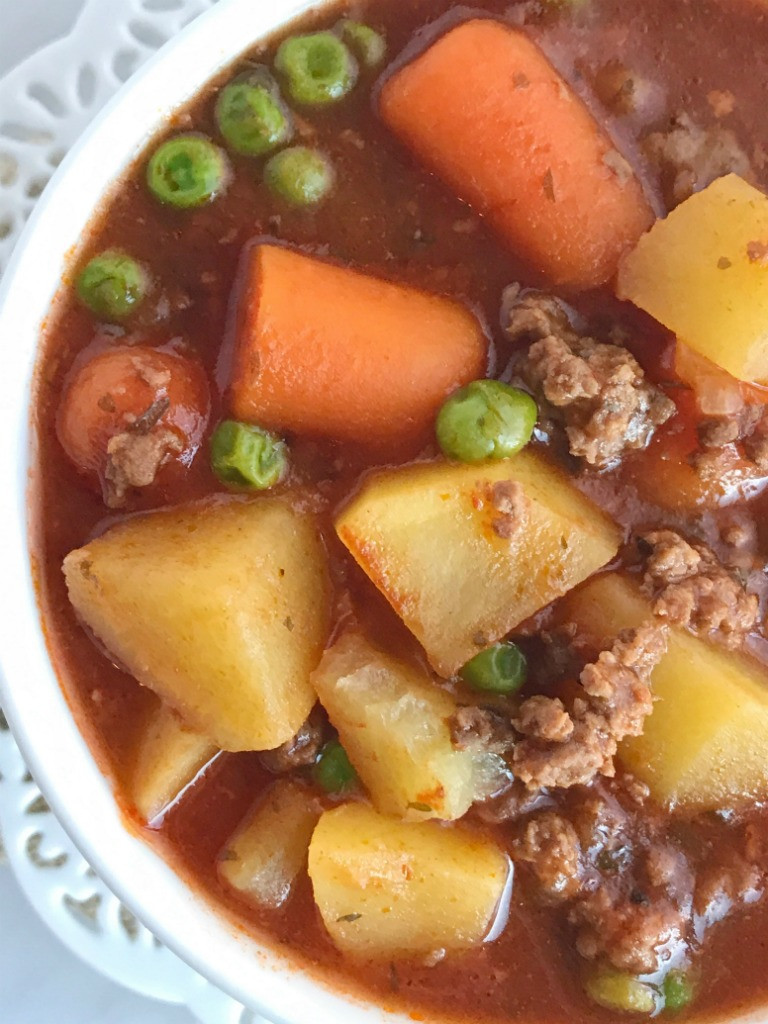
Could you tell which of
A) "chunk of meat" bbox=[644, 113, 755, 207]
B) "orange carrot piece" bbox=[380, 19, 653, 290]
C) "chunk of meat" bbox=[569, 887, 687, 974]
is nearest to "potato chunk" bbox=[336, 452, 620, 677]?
"orange carrot piece" bbox=[380, 19, 653, 290]

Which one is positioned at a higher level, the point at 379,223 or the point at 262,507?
the point at 379,223

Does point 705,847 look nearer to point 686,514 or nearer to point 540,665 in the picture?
point 540,665

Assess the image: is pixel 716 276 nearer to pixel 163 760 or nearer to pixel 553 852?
pixel 553 852

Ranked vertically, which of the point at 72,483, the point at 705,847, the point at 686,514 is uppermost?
the point at 72,483

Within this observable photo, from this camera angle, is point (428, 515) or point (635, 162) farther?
point (635, 162)

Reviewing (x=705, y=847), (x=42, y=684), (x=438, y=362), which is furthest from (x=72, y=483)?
(x=705, y=847)

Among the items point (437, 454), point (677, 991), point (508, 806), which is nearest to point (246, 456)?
point (437, 454)

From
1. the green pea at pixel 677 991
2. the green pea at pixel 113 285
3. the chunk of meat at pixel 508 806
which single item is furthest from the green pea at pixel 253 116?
the green pea at pixel 677 991
